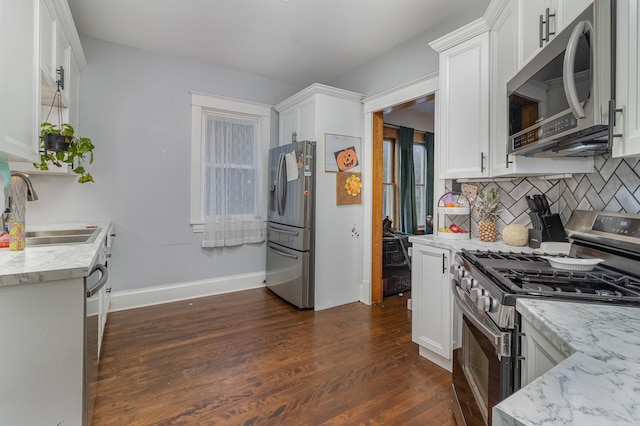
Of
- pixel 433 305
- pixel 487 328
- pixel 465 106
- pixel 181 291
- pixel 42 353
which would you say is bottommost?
pixel 181 291

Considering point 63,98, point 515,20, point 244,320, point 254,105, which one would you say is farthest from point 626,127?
point 254,105

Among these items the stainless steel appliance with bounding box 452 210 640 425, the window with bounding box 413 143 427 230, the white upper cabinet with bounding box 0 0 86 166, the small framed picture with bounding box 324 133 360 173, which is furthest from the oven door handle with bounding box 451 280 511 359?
the window with bounding box 413 143 427 230

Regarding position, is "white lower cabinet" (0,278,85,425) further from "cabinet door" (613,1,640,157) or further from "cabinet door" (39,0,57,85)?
"cabinet door" (613,1,640,157)

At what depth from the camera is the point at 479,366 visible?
1.22m

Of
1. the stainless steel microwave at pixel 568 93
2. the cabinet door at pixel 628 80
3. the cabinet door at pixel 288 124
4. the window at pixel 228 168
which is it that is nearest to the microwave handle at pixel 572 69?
the stainless steel microwave at pixel 568 93

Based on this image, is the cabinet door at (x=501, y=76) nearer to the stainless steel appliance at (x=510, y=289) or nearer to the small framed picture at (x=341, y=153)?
the stainless steel appliance at (x=510, y=289)

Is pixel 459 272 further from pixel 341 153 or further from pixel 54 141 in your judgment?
pixel 54 141

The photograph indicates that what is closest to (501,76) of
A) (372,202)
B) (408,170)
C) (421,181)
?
(372,202)

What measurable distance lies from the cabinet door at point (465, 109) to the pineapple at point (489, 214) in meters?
0.26

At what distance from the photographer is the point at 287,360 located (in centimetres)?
224

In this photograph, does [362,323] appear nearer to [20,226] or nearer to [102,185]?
[20,226]

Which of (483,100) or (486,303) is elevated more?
(483,100)

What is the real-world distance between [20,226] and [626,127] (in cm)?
274

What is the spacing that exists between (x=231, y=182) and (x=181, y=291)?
1.40 meters
